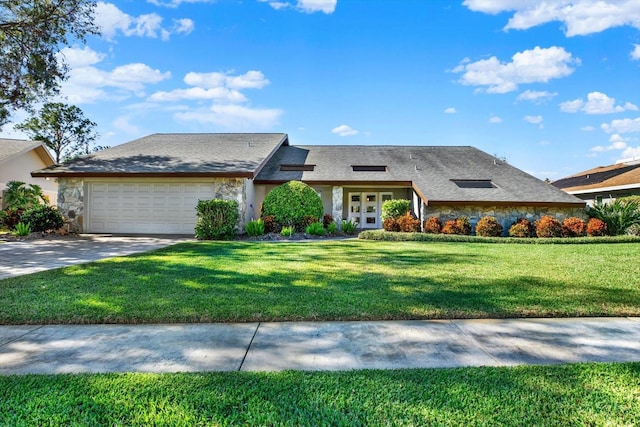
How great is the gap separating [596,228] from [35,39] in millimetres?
21627

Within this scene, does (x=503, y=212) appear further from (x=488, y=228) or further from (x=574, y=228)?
(x=574, y=228)

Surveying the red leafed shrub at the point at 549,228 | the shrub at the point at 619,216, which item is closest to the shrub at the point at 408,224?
the red leafed shrub at the point at 549,228

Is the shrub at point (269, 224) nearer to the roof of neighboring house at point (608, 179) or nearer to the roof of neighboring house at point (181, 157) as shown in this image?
the roof of neighboring house at point (181, 157)

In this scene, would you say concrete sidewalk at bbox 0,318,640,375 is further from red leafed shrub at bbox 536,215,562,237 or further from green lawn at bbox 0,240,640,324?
red leafed shrub at bbox 536,215,562,237

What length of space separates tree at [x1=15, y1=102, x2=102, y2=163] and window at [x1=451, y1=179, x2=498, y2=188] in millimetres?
31377

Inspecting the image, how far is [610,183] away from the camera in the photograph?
1850 centimetres

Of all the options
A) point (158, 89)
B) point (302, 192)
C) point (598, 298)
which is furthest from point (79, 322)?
point (158, 89)

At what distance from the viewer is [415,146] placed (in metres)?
20.5

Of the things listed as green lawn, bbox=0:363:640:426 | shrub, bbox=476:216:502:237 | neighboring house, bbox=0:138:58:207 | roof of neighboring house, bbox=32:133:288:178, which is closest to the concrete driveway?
roof of neighboring house, bbox=32:133:288:178

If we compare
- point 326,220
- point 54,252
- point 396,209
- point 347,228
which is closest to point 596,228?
point 396,209

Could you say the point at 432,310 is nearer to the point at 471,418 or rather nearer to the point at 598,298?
the point at 471,418

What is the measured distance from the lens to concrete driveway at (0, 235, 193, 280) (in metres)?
6.87

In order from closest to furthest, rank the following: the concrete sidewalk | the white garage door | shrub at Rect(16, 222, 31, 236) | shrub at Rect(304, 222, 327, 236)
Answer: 1. the concrete sidewalk
2. shrub at Rect(16, 222, 31, 236)
3. shrub at Rect(304, 222, 327, 236)
4. the white garage door

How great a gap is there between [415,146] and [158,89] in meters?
14.9
